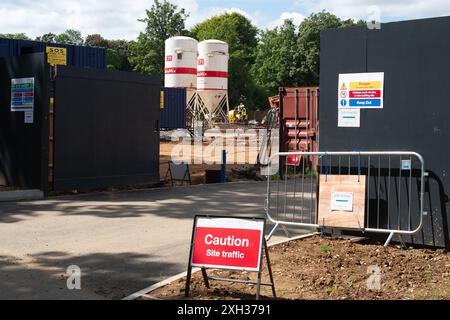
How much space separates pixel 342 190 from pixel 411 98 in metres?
1.67

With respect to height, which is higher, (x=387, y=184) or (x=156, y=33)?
(x=156, y=33)

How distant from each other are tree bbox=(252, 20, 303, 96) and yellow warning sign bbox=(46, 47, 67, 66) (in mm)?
58009

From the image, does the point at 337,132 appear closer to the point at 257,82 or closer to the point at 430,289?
the point at 430,289

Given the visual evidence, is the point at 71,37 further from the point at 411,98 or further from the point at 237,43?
the point at 411,98

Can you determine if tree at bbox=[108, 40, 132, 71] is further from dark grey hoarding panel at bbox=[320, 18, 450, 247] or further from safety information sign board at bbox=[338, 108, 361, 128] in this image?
dark grey hoarding panel at bbox=[320, 18, 450, 247]

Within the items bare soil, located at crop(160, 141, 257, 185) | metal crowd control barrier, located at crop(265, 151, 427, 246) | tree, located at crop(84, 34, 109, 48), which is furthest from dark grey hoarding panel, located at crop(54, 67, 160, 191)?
tree, located at crop(84, 34, 109, 48)

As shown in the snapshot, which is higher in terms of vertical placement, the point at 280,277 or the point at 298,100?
the point at 298,100

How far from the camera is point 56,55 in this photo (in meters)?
17.6

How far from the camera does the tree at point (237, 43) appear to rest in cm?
7681

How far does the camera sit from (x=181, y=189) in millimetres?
15734

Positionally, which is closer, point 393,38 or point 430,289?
point 430,289

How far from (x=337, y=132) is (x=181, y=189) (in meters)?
7.18

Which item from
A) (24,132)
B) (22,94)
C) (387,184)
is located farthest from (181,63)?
(387,184)
